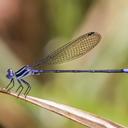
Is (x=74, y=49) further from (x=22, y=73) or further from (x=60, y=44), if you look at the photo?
(x=60, y=44)

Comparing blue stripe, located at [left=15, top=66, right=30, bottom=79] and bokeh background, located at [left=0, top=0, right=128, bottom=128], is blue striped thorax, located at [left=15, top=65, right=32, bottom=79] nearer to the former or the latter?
blue stripe, located at [left=15, top=66, right=30, bottom=79]

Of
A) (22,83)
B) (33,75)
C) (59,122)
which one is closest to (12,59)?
(33,75)

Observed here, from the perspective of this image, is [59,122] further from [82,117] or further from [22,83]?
[82,117]

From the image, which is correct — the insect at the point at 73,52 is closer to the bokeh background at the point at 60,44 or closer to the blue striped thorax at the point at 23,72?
the blue striped thorax at the point at 23,72

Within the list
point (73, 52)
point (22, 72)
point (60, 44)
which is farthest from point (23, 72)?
point (60, 44)

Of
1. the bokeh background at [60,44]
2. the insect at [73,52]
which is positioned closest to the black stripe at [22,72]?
the insect at [73,52]
